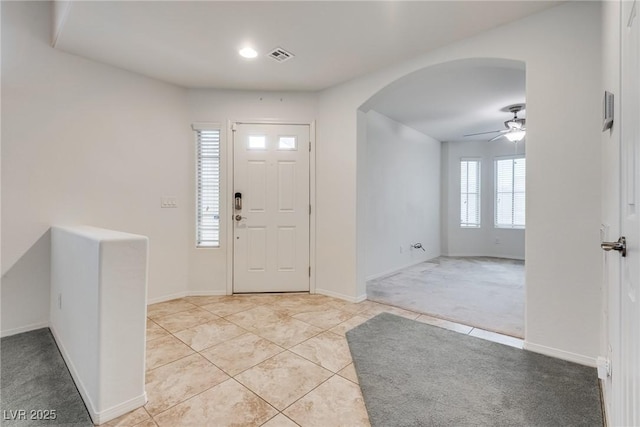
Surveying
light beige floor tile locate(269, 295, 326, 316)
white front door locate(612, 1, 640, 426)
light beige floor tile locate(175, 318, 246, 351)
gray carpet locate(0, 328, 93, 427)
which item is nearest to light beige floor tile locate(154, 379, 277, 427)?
gray carpet locate(0, 328, 93, 427)

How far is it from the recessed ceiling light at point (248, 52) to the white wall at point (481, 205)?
5.43 meters

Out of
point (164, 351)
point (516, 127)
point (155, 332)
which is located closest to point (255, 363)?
point (164, 351)

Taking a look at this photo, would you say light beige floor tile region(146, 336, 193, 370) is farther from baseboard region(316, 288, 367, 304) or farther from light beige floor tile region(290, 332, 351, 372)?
baseboard region(316, 288, 367, 304)

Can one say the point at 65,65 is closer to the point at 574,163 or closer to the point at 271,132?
the point at 271,132

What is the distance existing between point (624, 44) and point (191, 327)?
10.7 ft

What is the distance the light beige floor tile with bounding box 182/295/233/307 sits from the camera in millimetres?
3451

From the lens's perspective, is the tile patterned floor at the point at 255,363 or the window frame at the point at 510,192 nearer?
the tile patterned floor at the point at 255,363

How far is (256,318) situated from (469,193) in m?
5.92

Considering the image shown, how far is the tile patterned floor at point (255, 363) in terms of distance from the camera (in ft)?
5.25

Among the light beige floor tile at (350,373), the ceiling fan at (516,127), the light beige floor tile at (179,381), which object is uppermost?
the ceiling fan at (516,127)

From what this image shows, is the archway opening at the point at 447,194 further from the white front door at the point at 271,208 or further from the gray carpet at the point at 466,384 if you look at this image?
the white front door at the point at 271,208

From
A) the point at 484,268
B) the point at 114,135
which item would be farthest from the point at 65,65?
the point at 484,268

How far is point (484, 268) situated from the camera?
5426 mm

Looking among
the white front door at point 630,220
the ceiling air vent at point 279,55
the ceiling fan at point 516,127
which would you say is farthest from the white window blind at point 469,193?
the white front door at point 630,220
